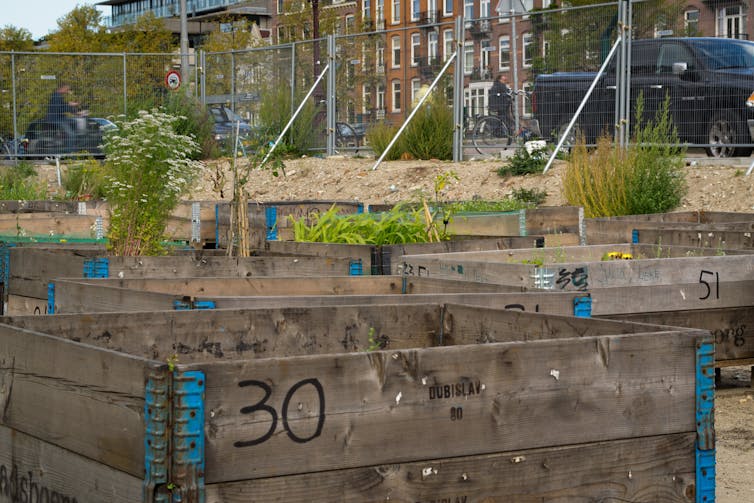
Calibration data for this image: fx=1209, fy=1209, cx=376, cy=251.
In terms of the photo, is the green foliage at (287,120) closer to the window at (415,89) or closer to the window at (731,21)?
the window at (415,89)

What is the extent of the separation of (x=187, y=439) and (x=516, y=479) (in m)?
1.03

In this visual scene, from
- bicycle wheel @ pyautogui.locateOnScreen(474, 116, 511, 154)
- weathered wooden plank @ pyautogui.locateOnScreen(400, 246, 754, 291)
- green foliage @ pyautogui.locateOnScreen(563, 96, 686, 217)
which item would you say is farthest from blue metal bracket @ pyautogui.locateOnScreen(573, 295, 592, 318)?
bicycle wheel @ pyautogui.locateOnScreen(474, 116, 511, 154)

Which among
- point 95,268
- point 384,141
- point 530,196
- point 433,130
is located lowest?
point 95,268

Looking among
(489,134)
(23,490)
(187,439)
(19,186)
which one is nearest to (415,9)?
(489,134)

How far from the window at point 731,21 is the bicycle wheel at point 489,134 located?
3.91 meters

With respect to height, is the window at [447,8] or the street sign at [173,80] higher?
the window at [447,8]

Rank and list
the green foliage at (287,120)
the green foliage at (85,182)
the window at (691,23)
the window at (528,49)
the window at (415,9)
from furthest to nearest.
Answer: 1. the window at (415,9)
2. the green foliage at (287,120)
3. the window at (528,49)
4. the window at (691,23)
5. the green foliage at (85,182)

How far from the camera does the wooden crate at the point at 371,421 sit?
3.09 meters

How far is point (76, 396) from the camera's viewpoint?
3357 millimetres

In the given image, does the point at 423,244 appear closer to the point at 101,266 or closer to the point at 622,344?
the point at 101,266

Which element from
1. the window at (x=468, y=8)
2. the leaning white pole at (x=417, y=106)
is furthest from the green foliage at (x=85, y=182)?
the window at (x=468, y=8)

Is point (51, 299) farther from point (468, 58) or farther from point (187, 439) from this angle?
point (468, 58)

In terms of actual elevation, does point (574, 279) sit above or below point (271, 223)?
below

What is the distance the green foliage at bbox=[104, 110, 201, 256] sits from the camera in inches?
361
